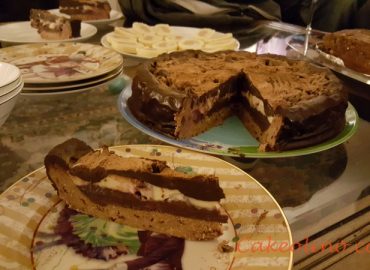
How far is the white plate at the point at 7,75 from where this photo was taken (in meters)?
1.21

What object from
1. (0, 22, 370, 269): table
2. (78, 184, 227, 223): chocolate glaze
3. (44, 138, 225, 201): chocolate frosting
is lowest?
(0, 22, 370, 269): table

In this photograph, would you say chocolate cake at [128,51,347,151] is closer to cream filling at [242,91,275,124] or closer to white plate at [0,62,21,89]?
cream filling at [242,91,275,124]

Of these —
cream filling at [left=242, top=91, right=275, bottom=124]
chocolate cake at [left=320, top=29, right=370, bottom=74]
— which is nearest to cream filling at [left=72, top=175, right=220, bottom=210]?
cream filling at [left=242, top=91, right=275, bottom=124]

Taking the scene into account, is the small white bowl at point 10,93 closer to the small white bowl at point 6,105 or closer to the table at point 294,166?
the small white bowl at point 6,105

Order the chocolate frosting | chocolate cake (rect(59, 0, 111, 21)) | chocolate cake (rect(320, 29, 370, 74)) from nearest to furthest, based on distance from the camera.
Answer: the chocolate frosting, chocolate cake (rect(320, 29, 370, 74)), chocolate cake (rect(59, 0, 111, 21))

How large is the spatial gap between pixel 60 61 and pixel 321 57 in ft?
3.98

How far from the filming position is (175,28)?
2479 mm

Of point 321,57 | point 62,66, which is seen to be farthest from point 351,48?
point 62,66

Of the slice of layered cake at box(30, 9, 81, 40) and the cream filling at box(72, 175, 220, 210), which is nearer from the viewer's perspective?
the cream filling at box(72, 175, 220, 210)

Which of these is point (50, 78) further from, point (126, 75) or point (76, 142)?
point (76, 142)

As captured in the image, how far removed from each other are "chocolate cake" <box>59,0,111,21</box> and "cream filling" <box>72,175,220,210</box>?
201 centimetres

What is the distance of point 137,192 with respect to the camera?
103 centimetres

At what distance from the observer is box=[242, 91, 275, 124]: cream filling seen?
1.56 m

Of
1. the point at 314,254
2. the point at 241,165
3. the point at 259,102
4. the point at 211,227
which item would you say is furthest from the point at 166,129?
the point at 314,254
